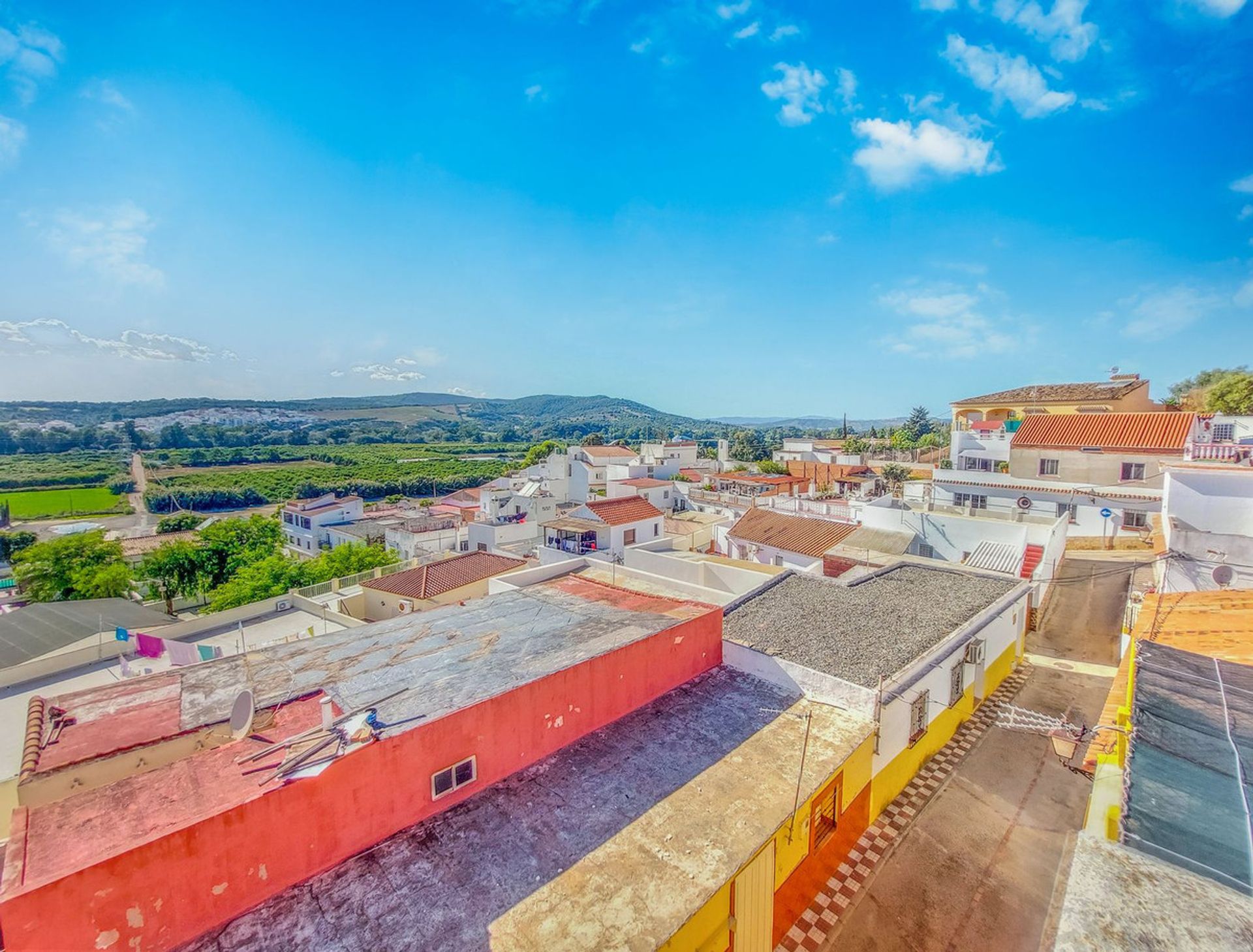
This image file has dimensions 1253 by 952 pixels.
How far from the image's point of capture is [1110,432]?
88.4ft

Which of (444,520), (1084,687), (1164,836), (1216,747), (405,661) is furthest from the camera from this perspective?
(444,520)

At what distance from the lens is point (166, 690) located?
740cm

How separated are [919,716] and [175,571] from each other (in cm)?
4063

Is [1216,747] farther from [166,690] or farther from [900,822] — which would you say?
[166,690]

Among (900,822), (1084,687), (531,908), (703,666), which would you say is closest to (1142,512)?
(1084,687)

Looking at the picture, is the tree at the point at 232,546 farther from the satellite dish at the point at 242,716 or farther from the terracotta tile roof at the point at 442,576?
the satellite dish at the point at 242,716

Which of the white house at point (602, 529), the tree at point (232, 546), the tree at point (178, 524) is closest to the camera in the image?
the white house at point (602, 529)

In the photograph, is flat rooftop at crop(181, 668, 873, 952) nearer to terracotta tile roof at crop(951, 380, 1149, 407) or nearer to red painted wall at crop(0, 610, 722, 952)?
red painted wall at crop(0, 610, 722, 952)

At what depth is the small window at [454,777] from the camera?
6645 millimetres

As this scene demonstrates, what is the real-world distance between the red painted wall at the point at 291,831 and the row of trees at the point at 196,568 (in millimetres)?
24937

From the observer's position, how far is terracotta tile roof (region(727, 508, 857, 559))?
22016 millimetres

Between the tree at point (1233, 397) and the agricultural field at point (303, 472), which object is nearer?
the tree at point (1233, 397)

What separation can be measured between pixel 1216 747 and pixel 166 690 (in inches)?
450

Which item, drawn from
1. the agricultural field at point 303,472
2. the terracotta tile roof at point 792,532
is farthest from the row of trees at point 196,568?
the agricultural field at point 303,472
